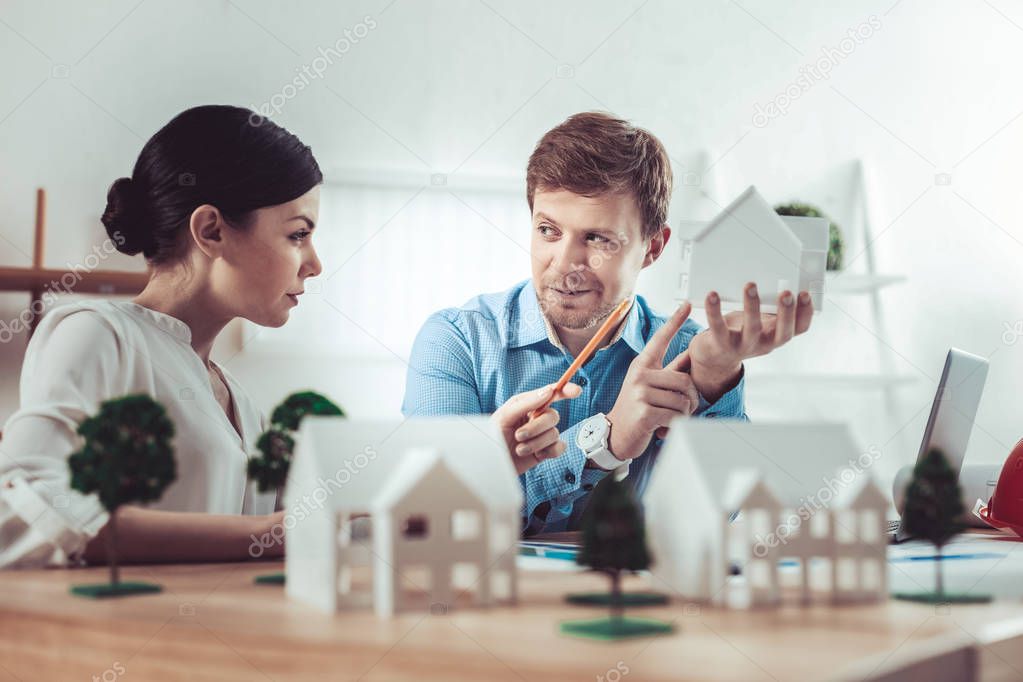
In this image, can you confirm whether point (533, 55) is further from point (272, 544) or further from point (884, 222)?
point (272, 544)

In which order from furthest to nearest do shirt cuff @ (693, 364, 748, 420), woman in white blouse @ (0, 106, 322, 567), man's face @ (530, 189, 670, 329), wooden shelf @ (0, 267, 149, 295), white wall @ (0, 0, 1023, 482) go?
1. white wall @ (0, 0, 1023, 482)
2. wooden shelf @ (0, 267, 149, 295)
3. man's face @ (530, 189, 670, 329)
4. shirt cuff @ (693, 364, 748, 420)
5. woman in white blouse @ (0, 106, 322, 567)

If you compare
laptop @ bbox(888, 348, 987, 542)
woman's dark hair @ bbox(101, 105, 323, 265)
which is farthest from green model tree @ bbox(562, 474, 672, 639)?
woman's dark hair @ bbox(101, 105, 323, 265)

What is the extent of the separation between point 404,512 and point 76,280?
2.21 metres

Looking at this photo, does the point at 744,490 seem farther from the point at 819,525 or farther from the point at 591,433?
Result: the point at 591,433

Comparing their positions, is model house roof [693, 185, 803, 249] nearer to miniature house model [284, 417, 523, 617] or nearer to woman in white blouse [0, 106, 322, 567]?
miniature house model [284, 417, 523, 617]

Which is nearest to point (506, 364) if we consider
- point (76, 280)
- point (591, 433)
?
point (591, 433)

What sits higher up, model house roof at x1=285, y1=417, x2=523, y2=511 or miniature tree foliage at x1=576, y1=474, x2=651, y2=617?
model house roof at x1=285, y1=417, x2=523, y2=511

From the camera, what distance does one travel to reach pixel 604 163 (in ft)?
5.63

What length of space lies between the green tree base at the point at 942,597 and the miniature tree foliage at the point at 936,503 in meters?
0.05

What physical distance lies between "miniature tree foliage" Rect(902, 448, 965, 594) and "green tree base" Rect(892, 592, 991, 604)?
46mm

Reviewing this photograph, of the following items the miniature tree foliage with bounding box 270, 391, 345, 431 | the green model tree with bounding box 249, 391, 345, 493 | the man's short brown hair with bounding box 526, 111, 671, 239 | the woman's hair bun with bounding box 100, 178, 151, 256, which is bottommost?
the green model tree with bounding box 249, 391, 345, 493

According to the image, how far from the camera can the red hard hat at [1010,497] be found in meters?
1.47

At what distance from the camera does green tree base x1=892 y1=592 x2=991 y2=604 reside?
751 millimetres

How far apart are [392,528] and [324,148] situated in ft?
8.12
